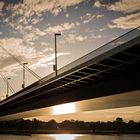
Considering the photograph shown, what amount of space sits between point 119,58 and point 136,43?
4012 mm

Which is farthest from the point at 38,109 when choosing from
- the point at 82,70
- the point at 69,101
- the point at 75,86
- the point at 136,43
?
the point at 136,43

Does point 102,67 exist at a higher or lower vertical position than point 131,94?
higher

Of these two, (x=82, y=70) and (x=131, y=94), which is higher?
(x=82, y=70)

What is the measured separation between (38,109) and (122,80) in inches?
979

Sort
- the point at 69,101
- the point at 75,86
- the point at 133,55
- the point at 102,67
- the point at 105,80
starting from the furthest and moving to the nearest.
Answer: the point at 69,101, the point at 75,86, the point at 105,80, the point at 102,67, the point at 133,55

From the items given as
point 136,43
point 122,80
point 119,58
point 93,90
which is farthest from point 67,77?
point 136,43

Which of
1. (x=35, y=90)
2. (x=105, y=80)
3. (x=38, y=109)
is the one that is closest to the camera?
(x=105, y=80)

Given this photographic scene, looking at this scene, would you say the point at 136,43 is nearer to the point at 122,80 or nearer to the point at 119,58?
the point at 119,58

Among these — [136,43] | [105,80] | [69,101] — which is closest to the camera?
[136,43]

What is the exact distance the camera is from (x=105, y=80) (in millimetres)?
33375

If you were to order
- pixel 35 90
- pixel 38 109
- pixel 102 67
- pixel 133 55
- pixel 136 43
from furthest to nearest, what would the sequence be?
1. pixel 38 109
2. pixel 35 90
3. pixel 102 67
4. pixel 133 55
5. pixel 136 43

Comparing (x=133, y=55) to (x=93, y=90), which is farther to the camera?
(x=93, y=90)

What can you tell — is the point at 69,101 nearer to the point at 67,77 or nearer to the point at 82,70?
the point at 67,77

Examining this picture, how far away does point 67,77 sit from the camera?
3400cm
